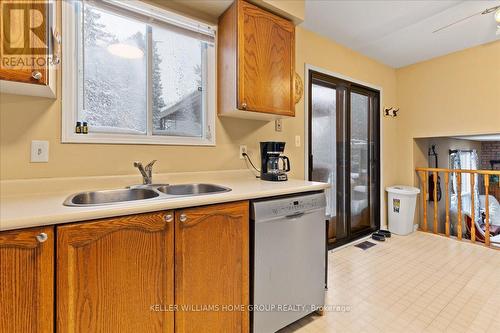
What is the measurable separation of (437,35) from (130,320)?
3.83m

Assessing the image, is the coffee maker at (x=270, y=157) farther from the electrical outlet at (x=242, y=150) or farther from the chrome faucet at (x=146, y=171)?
the chrome faucet at (x=146, y=171)

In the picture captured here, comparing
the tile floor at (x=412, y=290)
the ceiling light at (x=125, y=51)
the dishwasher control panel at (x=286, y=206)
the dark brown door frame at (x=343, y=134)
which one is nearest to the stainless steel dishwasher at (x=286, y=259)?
the dishwasher control panel at (x=286, y=206)

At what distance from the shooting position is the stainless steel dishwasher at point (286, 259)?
142 cm

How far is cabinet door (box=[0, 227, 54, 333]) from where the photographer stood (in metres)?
0.83

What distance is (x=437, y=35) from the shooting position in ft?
9.07

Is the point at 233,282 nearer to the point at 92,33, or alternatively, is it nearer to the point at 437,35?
the point at 92,33

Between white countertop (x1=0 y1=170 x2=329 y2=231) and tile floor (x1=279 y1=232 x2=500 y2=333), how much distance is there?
96cm

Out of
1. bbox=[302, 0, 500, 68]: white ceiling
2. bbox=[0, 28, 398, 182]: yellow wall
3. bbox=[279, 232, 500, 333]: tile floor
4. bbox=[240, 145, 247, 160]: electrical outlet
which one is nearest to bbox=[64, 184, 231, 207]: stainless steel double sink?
bbox=[0, 28, 398, 182]: yellow wall

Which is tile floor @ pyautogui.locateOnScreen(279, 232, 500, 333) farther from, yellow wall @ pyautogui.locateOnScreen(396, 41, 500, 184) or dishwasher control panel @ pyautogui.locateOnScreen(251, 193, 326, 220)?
yellow wall @ pyautogui.locateOnScreen(396, 41, 500, 184)

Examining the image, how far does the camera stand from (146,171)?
1595 millimetres

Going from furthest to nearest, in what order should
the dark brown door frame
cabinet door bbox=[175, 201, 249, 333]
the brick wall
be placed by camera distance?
1. the brick wall
2. the dark brown door frame
3. cabinet door bbox=[175, 201, 249, 333]

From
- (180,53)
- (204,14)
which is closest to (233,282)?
(180,53)

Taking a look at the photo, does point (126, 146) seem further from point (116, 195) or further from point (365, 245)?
point (365, 245)

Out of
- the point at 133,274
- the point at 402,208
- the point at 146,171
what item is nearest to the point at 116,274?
the point at 133,274
